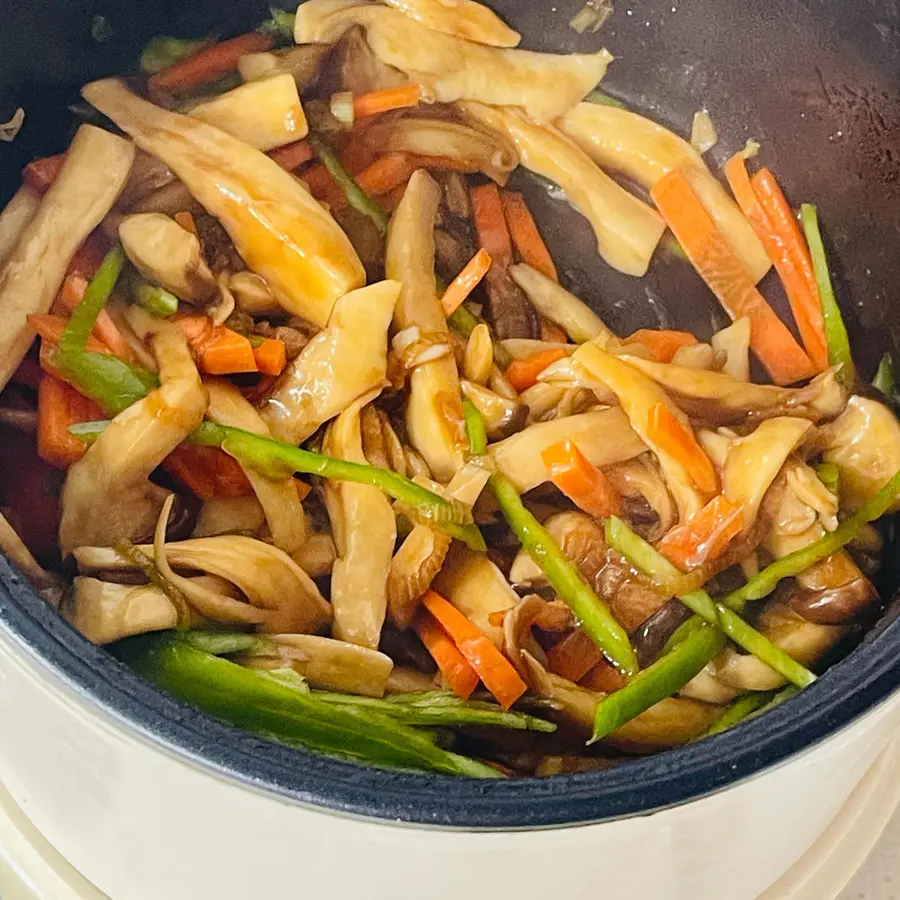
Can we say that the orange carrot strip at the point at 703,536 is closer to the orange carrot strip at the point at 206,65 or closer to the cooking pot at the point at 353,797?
the cooking pot at the point at 353,797

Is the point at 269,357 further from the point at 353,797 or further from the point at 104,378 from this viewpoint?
the point at 353,797

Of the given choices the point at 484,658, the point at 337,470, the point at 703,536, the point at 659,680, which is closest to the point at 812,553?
the point at 703,536

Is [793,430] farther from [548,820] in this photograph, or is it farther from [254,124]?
[254,124]

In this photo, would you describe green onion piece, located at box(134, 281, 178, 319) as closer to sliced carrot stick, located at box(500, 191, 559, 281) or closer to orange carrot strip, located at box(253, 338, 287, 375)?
orange carrot strip, located at box(253, 338, 287, 375)

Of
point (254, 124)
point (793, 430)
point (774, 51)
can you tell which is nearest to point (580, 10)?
point (774, 51)

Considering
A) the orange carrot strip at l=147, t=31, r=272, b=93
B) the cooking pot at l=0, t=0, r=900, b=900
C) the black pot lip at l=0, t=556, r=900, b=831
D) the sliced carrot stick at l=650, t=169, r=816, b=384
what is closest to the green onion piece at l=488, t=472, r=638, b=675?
the cooking pot at l=0, t=0, r=900, b=900

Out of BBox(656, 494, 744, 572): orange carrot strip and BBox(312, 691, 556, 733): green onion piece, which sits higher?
BBox(656, 494, 744, 572): orange carrot strip
